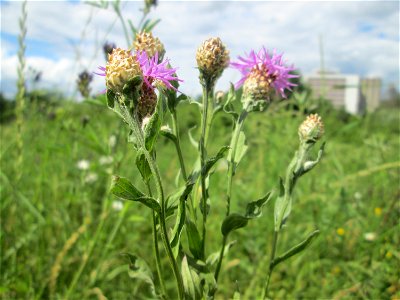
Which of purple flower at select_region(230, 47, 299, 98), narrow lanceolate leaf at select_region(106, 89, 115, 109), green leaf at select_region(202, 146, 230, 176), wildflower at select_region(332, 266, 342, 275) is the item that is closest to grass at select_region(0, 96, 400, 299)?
wildflower at select_region(332, 266, 342, 275)

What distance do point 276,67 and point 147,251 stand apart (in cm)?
129

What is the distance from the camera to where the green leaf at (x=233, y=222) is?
2.81ft

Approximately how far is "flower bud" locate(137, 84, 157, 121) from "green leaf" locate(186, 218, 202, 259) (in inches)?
9.6

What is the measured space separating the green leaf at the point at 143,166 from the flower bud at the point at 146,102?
0.36ft

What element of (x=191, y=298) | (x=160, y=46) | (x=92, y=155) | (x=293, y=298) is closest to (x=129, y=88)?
(x=160, y=46)

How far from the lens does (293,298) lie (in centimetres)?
168

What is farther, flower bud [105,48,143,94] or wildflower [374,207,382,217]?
wildflower [374,207,382,217]

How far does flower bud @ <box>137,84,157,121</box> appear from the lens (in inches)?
32.2

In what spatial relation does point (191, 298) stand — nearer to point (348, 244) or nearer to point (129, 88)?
point (129, 88)

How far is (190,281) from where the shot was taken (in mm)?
838

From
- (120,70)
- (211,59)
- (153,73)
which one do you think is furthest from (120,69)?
(211,59)

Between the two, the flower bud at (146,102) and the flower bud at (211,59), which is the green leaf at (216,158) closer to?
the flower bud at (146,102)

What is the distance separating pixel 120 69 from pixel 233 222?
1.33ft

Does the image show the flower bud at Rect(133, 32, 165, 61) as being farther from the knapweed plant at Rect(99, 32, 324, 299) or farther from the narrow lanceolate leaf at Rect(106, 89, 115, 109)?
the narrow lanceolate leaf at Rect(106, 89, 115, 109)
